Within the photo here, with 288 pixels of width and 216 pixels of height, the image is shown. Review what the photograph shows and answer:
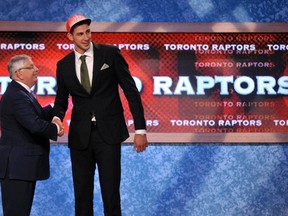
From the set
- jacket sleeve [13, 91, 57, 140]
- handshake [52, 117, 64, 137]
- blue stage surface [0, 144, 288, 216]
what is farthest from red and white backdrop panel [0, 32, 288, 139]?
jacket sleeve [13, 91, 57, 140]

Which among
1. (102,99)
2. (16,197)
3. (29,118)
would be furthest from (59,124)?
(16,197)

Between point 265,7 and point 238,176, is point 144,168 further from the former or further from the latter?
point 265,7

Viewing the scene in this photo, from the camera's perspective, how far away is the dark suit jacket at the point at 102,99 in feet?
8.77

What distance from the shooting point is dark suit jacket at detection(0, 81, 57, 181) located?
2721 millimetres

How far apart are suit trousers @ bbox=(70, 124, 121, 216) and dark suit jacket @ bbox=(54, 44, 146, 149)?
4cm

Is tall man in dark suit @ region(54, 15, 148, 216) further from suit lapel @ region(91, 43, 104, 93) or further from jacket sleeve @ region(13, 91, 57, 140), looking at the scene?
jacket sleeve @ region(13, 91, 57, 140)

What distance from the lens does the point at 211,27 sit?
387 centimetres

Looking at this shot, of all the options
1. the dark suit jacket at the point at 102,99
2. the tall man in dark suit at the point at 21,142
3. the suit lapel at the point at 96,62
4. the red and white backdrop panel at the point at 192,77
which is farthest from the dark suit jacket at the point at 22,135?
the red and white backdrop panel at the point at 192,77

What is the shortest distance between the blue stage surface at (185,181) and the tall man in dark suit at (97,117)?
46.2 inches

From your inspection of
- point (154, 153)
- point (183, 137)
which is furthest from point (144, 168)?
point (183, 137)

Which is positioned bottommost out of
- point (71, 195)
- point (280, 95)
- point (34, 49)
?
point (71, 195)

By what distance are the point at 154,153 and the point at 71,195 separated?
2.29 ft

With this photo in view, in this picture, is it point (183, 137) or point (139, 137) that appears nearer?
point (139, 137)

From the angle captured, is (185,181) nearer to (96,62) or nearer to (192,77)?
(192,77)
